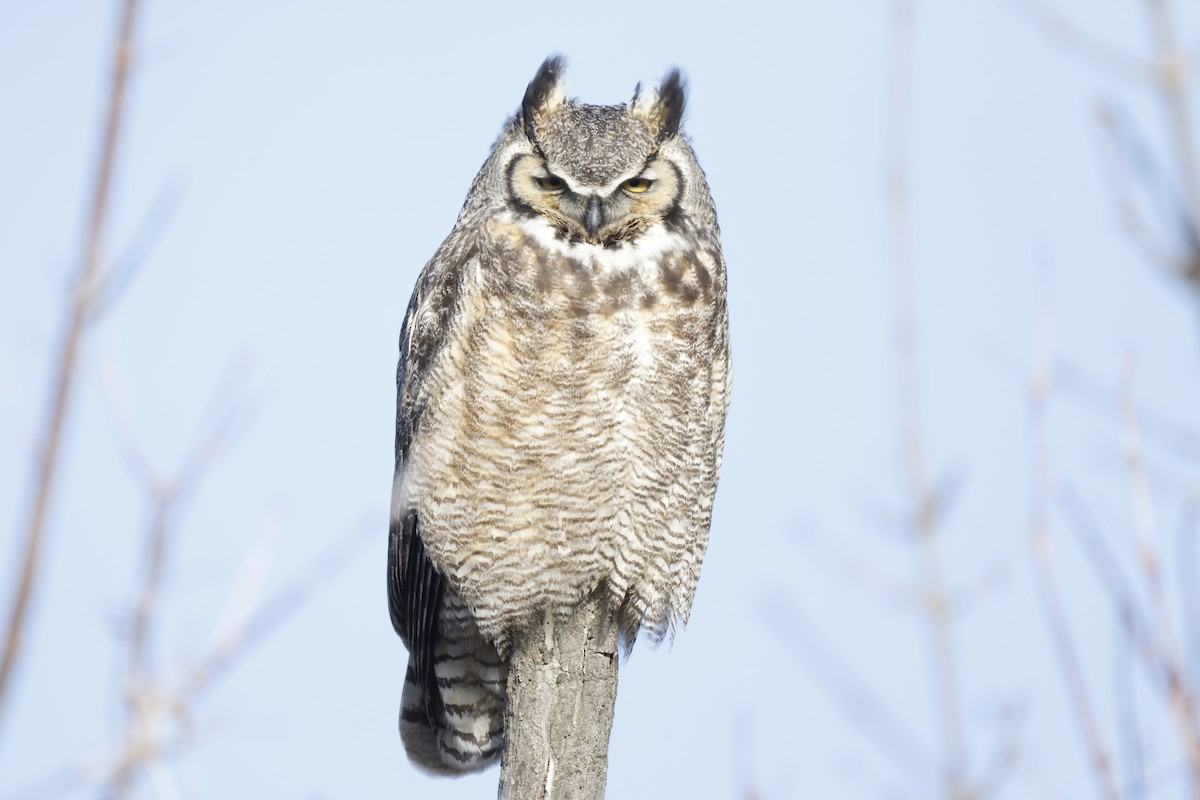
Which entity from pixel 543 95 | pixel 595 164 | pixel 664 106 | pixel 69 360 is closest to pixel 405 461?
pixel 595 164

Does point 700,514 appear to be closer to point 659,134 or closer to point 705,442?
point 705,442

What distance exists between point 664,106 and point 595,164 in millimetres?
526

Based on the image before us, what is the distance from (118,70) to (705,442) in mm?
3385

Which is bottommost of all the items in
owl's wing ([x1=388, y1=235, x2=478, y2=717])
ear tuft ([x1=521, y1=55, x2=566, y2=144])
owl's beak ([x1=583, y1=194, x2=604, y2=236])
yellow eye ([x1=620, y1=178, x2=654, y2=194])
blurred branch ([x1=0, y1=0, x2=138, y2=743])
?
blurred branch ([x1=0, y1=0, x2=138, y2=743])

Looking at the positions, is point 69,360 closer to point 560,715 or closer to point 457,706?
point 560,715

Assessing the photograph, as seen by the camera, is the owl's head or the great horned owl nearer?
the great horned owl

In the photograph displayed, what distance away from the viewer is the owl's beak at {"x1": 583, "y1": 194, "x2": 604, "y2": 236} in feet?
13.9

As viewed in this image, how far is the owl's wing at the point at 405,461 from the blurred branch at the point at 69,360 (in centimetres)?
325

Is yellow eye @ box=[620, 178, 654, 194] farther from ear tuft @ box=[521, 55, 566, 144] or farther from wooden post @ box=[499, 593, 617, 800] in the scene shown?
wooden post @ box=[499, 593, 617, 800]

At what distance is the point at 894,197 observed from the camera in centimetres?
199

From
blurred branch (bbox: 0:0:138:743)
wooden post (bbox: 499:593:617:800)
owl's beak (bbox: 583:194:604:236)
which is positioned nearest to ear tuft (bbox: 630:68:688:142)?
owl's beak (bbox: 583:194:604:236)

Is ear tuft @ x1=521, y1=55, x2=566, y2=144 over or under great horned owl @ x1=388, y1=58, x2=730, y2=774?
over

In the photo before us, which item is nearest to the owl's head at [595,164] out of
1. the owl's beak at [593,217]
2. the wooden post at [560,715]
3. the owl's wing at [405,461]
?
the owl's beak at [593,217]

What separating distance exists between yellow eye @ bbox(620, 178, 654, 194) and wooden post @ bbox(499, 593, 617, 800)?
138 centimetres
